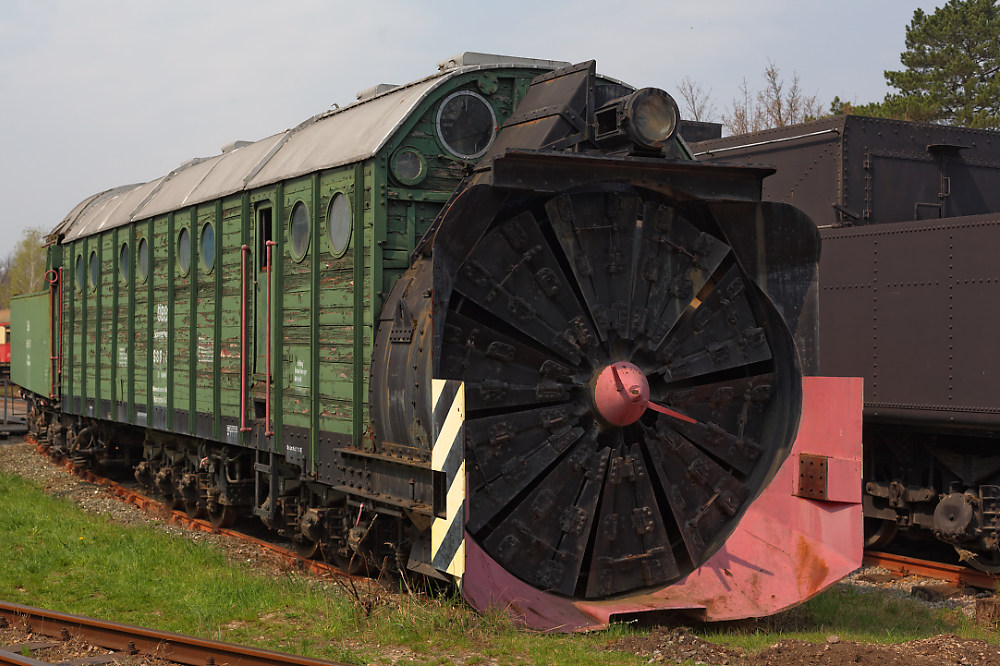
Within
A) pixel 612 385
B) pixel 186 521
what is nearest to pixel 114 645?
pixel 612 385

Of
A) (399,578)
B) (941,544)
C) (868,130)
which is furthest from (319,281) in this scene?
(941,544)

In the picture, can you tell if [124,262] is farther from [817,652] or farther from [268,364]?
[817,652]

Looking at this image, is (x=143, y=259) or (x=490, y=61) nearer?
(x=490, y=61)

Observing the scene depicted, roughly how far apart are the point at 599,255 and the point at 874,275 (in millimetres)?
3969

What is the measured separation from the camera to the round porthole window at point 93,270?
15.5 m

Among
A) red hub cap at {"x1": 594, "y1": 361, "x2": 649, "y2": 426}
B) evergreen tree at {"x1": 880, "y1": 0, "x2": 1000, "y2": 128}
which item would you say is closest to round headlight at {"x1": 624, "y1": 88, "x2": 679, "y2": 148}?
red hub cap at {"x1": 594, "y1": 361, "x2": 649, "y2": 426}

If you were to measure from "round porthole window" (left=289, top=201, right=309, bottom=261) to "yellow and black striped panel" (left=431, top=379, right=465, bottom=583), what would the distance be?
2.99 meters

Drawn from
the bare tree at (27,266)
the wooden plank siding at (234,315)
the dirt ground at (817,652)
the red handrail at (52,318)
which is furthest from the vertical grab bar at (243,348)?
the bare tree at (27,266)

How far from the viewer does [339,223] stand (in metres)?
8.55

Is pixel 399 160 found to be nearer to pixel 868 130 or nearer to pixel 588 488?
pixel 588 488

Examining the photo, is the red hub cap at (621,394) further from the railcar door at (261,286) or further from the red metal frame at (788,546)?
the railcar door at (261,286)

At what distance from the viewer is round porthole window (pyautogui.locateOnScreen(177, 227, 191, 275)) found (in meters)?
12.0

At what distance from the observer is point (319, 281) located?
890cm

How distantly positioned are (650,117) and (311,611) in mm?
4051
